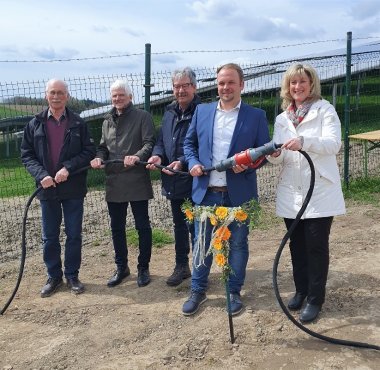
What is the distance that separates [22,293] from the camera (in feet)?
15.2

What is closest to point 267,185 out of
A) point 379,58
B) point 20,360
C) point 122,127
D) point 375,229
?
point 375,229

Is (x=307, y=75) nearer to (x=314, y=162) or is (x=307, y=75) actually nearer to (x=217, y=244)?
(x=314, y=162)

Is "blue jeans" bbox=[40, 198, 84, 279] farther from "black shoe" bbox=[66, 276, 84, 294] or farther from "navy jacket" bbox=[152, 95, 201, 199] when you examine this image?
"navy jacket" bbox=[152, 95, 201, 199]

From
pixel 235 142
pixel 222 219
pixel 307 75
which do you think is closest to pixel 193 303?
pixel 222 219

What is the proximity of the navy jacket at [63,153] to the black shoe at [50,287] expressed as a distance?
777mm

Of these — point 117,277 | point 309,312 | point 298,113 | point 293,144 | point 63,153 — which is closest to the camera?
point 293,144

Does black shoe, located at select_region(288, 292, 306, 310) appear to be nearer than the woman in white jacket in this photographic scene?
No

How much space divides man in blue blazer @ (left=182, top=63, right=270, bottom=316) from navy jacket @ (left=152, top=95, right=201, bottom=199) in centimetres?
25

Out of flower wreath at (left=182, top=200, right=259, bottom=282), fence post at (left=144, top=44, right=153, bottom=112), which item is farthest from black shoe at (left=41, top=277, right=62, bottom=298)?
fence post at (left=144, top=44, right=153, bottom=112)

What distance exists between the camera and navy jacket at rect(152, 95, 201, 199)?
4.16 m

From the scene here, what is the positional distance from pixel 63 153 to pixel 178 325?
167 centimetres

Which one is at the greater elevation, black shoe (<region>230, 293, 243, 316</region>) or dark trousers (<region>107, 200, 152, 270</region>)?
dark trousers (<region>107, 200, 152, 270</region>)

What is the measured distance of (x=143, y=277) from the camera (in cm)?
471

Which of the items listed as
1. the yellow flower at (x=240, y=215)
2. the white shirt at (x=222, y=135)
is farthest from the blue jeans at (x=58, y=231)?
the yellow flower at (x=240, y=215)
